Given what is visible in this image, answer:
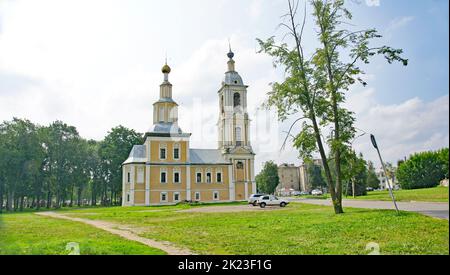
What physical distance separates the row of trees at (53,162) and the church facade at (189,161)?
3.80 m

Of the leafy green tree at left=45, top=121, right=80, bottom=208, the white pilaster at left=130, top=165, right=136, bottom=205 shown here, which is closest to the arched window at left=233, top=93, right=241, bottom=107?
the white pilaster at left=130, top=165, right=136, bottom=205

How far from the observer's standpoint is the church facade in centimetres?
3431

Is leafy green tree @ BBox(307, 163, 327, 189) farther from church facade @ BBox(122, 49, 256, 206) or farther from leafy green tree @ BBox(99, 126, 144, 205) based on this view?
leafy green tree @ BBox(99, 126, 144, 205)

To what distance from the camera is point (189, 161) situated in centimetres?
3647

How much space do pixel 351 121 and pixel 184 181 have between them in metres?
25.8

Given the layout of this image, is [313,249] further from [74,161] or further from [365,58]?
[74,161]

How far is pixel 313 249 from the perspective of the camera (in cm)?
588

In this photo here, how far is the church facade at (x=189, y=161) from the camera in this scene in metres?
34.3

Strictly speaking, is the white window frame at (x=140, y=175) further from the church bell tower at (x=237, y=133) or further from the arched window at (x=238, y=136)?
the arched window at (x=238, y=136)

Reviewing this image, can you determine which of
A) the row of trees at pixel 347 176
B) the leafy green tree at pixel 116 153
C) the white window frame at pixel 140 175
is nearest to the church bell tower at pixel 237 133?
the row of trees at pixel 347 176

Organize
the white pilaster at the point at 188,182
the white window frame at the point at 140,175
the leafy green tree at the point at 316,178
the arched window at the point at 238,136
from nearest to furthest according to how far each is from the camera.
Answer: the white window frame at the point at 140,175 < the white pilaster at the point at 188,182 < the arched window at the point at 238,136 < the leafy green tree at the point at 316,178

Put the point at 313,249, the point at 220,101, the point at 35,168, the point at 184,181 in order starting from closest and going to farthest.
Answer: the point at 313,249 → the point at 35,168 → the point at 184,181 → the point at 220,101
